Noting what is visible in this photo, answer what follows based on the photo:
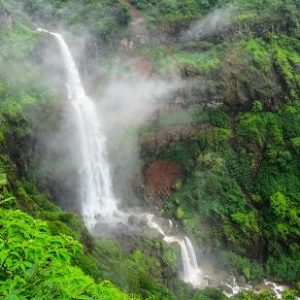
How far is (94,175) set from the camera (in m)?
25.9

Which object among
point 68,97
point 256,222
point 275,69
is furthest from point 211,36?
point 256,222

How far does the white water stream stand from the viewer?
23.6m

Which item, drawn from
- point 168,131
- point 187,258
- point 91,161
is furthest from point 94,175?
point 187,258

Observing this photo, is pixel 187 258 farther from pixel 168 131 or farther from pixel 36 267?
pixel 36 267

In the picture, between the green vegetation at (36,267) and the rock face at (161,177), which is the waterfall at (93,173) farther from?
the green vegetation at (36,267)

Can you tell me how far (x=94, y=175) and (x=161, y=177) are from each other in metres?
3.88

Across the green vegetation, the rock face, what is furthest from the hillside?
the green vegetation

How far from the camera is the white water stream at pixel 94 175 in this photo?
930 inches

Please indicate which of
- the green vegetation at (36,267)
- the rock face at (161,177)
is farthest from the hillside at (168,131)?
the green vegetation at (36,267)

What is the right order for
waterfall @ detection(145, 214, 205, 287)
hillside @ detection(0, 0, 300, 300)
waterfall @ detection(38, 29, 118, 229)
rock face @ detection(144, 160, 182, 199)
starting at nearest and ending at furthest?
waterfall @ detection(145, 214, 205, 287) → hillside @ detection(0, 0, 300, 300) → waterfall @ detection(38, 29, 118, 229) → rock face @ detection(144, 160, 182, 199)

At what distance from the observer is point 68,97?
27.0 metres

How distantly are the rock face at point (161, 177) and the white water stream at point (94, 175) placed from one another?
164cm

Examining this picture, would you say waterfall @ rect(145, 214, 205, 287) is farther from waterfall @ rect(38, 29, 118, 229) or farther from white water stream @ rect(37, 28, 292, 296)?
waterfall @ rect(38, 29, 118, 229)

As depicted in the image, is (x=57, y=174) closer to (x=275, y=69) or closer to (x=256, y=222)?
(x=256, y=222)
